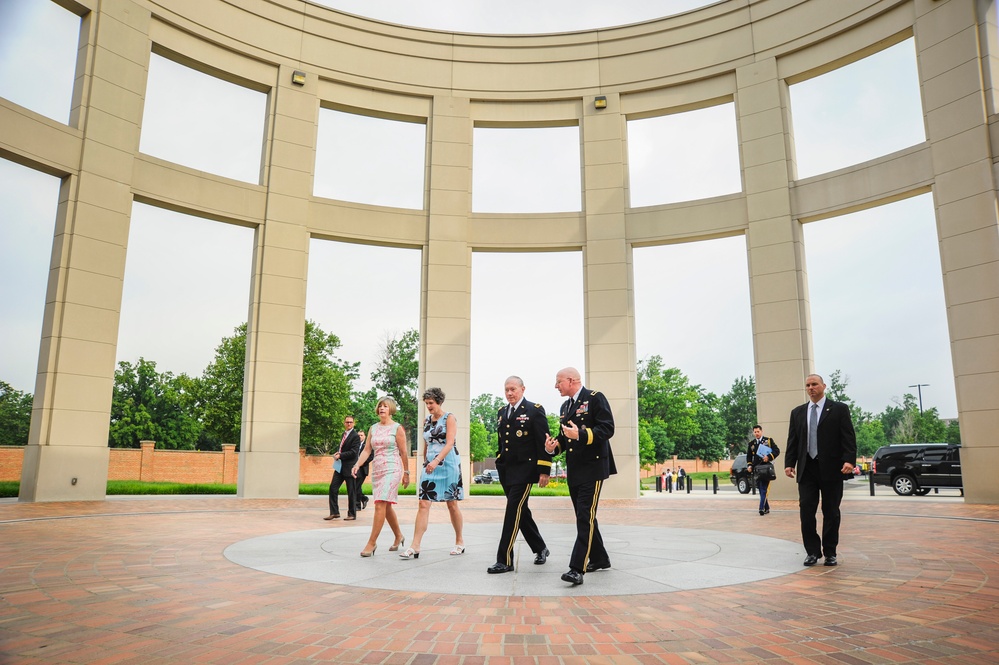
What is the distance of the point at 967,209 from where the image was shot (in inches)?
551

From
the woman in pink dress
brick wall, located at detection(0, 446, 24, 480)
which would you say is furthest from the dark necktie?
brick wall, located at detection(0, 446, 24, 480)

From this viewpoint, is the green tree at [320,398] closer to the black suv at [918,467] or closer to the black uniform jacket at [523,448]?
the black suv at [918,467]

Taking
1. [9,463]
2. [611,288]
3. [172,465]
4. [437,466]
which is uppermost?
[611,288]

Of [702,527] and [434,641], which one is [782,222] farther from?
[434,641]

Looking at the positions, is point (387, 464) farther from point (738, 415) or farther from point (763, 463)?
point (738, 415)

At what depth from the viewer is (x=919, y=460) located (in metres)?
19.4

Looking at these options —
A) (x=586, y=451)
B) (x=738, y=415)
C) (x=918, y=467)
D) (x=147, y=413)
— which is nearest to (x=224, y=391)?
(x=147, y=413)

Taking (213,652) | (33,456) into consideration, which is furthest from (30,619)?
(33,456)

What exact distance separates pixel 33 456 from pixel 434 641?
13433mm

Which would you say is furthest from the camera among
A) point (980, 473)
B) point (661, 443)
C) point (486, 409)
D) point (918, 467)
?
point (486, 409)

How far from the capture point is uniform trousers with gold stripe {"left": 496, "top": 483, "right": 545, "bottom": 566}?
5.90 meters

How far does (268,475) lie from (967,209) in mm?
17084

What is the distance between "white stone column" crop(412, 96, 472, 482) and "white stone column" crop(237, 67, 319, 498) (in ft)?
10.8

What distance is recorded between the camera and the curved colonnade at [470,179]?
13.9 metres
